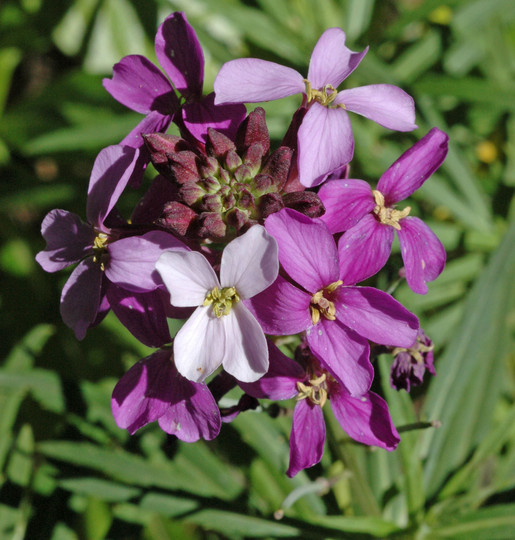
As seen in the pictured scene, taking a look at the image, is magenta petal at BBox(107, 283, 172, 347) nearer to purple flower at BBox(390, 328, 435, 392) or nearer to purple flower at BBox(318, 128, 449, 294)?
purple flower at BBox(318, 128, 449, 294)

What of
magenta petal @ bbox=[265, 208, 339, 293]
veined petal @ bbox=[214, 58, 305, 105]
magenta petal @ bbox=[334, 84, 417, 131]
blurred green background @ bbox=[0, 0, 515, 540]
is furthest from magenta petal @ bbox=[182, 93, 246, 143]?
blurred green background @ bbox=[0, 0, 515, 540]

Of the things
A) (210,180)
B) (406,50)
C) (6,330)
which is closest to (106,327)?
(6,330)

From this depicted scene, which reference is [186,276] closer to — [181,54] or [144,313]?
[144,313]

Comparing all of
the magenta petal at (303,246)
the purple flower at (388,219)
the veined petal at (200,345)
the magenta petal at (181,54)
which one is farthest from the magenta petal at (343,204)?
the magenta petal at (181,54)

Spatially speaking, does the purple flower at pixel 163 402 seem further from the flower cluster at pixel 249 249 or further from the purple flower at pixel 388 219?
the purple flower at pixel 388 219

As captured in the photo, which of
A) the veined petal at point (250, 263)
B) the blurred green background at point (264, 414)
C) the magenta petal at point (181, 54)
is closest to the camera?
the veined petal at point (250, 263)

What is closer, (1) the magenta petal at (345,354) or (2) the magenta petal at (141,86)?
(1) the magenta petal at (345,354)

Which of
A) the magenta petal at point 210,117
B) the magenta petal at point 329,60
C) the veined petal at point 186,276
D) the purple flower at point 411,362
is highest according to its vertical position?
the magenta petal at point 329,60
